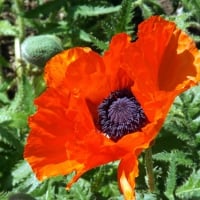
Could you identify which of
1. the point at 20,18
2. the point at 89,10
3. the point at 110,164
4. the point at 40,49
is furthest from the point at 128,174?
the point at 20,18

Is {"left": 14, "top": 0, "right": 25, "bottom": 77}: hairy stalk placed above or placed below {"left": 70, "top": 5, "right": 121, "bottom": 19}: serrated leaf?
below

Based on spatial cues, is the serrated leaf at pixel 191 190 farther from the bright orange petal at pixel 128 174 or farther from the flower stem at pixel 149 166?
the bright orange petal at pixel 128 174

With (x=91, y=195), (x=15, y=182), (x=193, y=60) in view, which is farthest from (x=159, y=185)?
(x=193, y=60)

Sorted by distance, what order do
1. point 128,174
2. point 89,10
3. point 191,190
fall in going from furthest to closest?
point 89,10 < point 191,190 < point 128,174

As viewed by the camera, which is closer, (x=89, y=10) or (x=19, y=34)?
(x=89, y=10)

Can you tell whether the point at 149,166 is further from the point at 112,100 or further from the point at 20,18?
the point at 20,18

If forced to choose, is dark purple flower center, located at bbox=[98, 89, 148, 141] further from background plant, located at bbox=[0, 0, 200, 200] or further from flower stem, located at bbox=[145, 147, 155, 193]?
background plant, located at bbox=[0, 0, 200, 200]

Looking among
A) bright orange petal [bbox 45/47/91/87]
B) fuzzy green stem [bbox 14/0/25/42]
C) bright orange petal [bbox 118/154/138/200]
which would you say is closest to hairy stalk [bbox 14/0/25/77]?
fuzzy green stem [bbox 14/0/25/42]

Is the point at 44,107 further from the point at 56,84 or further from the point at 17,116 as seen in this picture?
the point at 17,116
